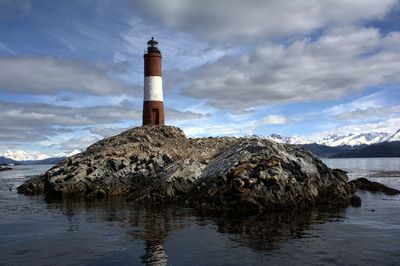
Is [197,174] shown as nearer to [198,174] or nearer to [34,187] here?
[198,174]

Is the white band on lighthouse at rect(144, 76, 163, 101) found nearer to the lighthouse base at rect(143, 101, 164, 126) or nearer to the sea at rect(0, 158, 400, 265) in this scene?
the lighthouse base at rect(143, 101, 164, 126)

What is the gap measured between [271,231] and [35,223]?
598 inches

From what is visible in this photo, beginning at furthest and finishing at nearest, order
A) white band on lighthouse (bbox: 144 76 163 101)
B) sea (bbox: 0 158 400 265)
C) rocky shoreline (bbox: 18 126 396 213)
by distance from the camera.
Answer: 1. white band on lighthouse (bbox: 144 76 163 101)
2. rocky shoreline (bbox: 18 126 396 213)
3. sea (bbox: 0 158 400 265)

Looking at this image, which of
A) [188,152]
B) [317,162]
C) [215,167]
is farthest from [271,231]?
[188,152]

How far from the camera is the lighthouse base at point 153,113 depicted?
6043 cm

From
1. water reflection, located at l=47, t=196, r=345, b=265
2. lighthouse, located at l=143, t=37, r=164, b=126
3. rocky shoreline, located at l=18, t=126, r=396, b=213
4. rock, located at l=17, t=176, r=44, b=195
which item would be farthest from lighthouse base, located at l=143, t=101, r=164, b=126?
water reflection, located at l=47, t=196, r=345, b=265

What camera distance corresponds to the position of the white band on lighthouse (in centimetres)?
6016

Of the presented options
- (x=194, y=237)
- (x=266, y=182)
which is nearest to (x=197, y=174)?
(x=266, y=182)

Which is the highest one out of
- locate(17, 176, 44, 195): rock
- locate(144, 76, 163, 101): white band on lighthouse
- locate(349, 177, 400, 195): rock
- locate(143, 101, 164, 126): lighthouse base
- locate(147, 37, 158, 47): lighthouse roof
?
A: locate(147, 37, 158, 47): lighthouse roof

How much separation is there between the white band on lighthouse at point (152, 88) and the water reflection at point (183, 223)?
2538 cm

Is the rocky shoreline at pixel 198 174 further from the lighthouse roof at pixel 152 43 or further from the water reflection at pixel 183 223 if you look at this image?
the lighthouse roof at pixel 152 43

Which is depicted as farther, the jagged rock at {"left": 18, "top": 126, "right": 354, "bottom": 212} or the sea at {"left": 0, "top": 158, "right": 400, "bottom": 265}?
the jagged rock at {"left": 18, "top": 126, "right": 354, "bottom": 212}

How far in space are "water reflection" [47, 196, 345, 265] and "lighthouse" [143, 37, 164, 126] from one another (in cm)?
2467

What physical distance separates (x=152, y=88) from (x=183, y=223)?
35.1 metres
